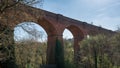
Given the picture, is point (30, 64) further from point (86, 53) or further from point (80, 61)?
point (86, 53)

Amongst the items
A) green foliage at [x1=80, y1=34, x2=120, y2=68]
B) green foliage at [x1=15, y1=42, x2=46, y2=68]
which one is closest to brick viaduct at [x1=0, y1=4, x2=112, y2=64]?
green foliage at [x1=15, y1=42, x2=46, y2=68]

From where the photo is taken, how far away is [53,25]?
2781cm

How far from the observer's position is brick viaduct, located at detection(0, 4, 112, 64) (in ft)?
41.5

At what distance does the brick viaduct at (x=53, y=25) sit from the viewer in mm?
12639

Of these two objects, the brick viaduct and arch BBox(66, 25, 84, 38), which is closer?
the brick viaduct

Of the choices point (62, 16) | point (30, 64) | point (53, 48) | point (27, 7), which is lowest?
point (30, 64)

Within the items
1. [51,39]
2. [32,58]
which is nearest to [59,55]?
[51,39]

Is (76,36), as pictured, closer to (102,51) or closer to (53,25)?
(53,25)

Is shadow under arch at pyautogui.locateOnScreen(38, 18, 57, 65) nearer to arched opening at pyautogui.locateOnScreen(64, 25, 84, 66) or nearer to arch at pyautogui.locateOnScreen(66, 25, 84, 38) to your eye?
arched opening at pyautogui.locateOnScreen(64, 25, 84, 66)

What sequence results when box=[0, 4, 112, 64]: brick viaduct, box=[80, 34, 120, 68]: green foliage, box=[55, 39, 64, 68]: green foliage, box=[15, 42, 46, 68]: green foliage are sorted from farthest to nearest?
box=[15, 42, 46, 68]: green foliage, box=[55, 39, 64, 68]: green foliage, box=[80, 34, 120, 68]: green foliage, box=[0, 4, 112, 64]: brick viaduct

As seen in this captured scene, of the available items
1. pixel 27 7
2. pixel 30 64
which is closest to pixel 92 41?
pixel 30 64

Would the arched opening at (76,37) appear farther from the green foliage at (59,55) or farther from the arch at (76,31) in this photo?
the green foliage at (59,55)

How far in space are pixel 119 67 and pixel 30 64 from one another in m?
13.1

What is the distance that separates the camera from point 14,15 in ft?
40.1
